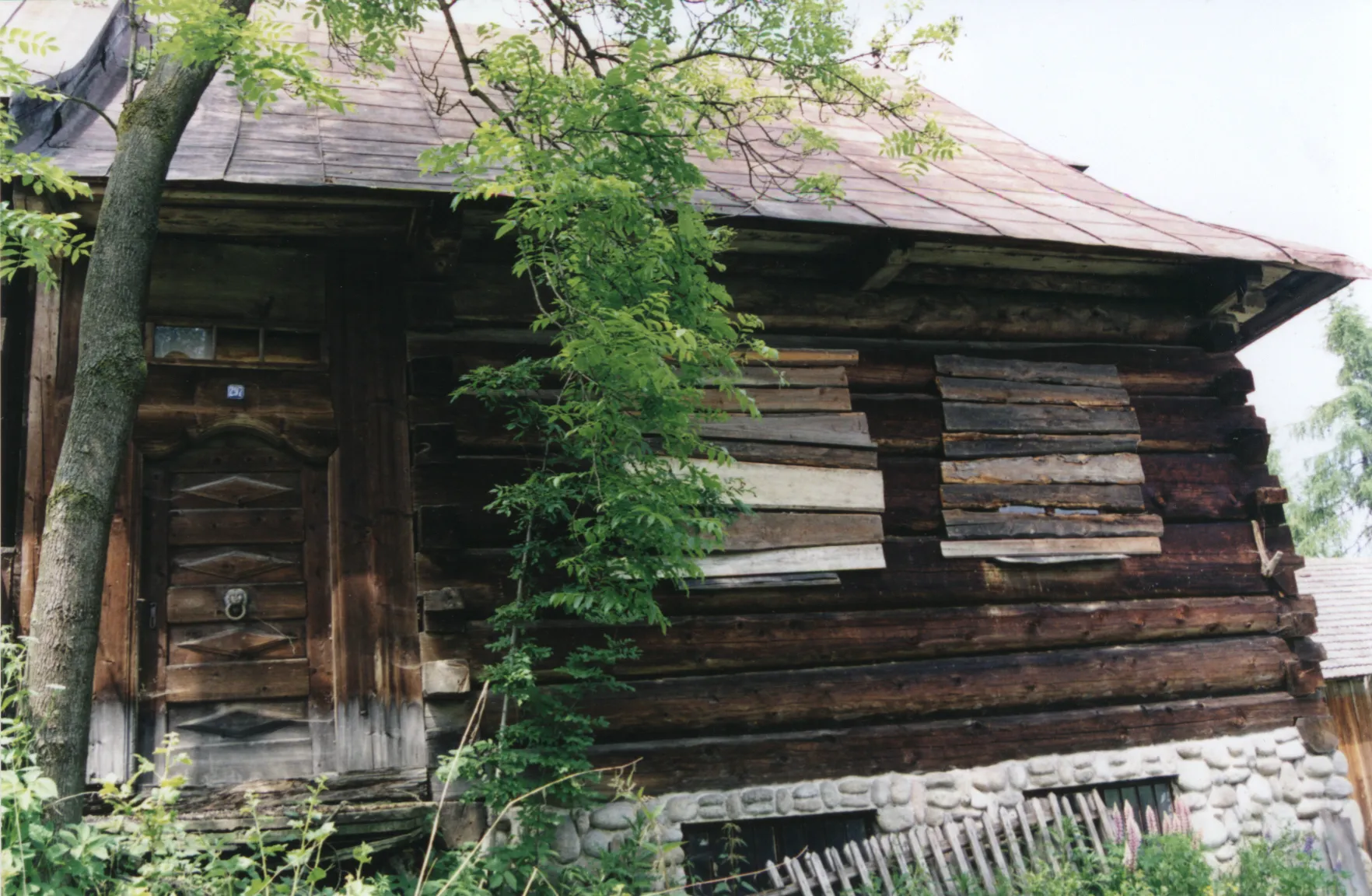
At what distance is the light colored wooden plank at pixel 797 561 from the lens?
6.07 m

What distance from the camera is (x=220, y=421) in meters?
5.55

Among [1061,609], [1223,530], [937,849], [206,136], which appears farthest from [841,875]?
[206,136]

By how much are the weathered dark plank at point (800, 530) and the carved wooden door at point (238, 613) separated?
225 cm

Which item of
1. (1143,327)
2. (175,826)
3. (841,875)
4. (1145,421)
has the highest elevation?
(1143,327)

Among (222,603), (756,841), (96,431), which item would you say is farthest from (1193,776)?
(96,431)

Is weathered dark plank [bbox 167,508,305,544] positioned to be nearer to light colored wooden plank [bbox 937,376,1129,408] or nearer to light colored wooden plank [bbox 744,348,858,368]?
light colored wooden plank [bbox 744,348,858,368]

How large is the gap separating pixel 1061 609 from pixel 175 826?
5.12 m

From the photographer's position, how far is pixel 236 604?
539 centimetres

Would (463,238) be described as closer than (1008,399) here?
Yes

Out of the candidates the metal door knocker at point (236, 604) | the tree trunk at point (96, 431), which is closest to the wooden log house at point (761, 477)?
the metal door knocker at point (236, 604)

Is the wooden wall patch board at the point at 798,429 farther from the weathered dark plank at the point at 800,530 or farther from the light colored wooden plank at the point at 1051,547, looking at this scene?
the light colored wooden plank at the point at 1051,547

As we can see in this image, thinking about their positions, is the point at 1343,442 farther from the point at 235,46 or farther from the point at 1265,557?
the point at 235,46

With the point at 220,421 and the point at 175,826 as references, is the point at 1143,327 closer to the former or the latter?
the point at 220,421

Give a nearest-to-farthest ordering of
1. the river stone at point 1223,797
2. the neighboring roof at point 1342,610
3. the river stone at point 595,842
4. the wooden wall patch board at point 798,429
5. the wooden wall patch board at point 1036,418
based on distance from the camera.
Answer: the river stone at point 595,842
the wooden wall patch board at point 798,429
the river stone at point 1223,797
the wooden wall patch board at point 1036,418
the neighboring roof at point 1342,610
